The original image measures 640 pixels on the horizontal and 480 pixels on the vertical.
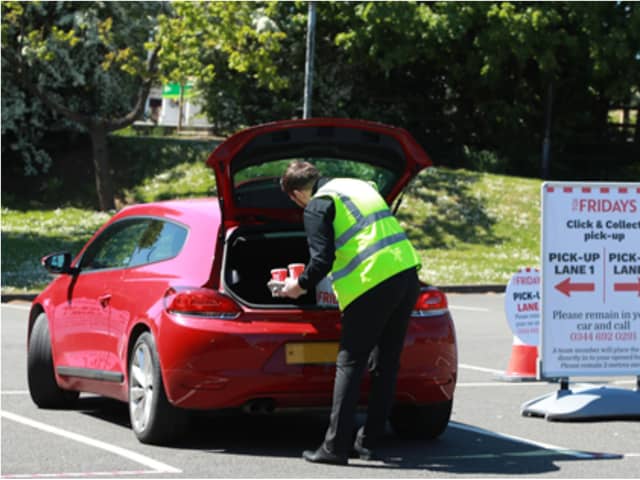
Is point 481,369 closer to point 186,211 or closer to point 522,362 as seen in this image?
point 522,362

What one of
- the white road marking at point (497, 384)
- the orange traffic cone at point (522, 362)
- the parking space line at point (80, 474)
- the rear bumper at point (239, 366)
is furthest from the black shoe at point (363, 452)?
the orange traffic cone at point (522, 362)

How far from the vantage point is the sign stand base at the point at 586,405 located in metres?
9.06

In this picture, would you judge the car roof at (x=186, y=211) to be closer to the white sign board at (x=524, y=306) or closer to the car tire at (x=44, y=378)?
the car tire at (x=44, y=378)

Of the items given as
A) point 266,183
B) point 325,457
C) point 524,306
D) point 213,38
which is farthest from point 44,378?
point 213,38

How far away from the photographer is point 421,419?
8.07m

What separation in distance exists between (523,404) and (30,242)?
821 inches

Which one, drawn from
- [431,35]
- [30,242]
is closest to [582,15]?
[431,35]

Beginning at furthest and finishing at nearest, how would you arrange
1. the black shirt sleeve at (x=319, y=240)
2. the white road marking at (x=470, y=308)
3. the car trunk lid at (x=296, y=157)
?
the white road marking at (x=470, y=308) < the car trunk lid at (x=296, y=157) < the black shirt sleeve at (x=319, y=240)

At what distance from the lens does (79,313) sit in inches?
352

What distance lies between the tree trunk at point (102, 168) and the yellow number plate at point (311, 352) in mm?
28026

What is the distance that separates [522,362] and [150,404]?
4.58m

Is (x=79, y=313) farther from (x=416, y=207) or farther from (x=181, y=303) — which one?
(x=416, y=207)

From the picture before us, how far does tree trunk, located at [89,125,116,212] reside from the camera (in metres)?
35.2

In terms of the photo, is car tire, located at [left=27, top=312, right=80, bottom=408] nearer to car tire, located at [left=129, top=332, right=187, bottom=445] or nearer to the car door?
the car door
